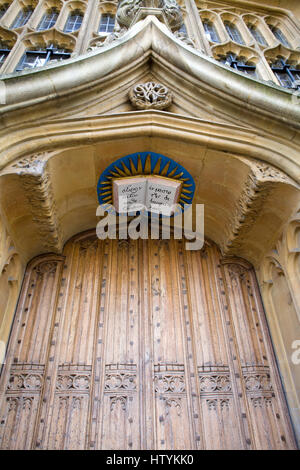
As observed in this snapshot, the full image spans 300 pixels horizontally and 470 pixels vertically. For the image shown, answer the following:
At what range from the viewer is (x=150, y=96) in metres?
3.16

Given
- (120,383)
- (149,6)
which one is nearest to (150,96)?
(149,6)

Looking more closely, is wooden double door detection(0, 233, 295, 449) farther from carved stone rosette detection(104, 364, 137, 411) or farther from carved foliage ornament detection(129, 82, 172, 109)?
carved foliage ornament detection(129, 82, 172, 109)

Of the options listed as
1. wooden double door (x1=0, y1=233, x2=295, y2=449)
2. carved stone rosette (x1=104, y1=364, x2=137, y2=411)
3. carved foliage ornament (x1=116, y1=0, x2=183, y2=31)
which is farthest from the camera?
carved foliage ornament (x1=116, y1=0, x2=183, y2=31)

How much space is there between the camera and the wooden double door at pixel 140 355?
2.61 meters

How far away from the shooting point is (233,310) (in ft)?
10.9

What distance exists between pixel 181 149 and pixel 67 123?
1193 mm

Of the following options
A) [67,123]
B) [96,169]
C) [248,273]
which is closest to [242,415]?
[248,273]

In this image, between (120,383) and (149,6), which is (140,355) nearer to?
(120,383)

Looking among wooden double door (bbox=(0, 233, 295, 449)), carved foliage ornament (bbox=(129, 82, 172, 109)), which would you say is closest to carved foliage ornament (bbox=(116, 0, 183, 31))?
carved foliage ornament (bbox=(129, 82, 172, 109))

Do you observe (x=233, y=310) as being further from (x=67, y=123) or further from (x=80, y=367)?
(x=67, y=123)

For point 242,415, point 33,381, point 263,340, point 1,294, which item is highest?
point 1,294

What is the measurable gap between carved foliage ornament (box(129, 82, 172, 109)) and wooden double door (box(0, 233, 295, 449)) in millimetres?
1638

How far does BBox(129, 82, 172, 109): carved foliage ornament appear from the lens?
10.2 feet

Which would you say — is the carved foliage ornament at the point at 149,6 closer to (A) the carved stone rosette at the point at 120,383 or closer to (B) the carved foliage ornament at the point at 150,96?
(B) the carved foliage ornament at the point at 150,96
